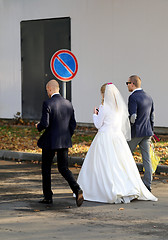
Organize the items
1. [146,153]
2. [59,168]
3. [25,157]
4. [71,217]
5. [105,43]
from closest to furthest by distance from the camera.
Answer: [71,217] < [59,168] < [146,153] < [25,157] < [105,43]

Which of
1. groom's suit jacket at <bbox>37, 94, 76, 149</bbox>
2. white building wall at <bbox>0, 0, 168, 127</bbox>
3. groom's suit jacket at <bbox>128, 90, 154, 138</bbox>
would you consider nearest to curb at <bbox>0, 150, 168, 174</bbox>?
groom's suit jacket at <bbox>128, 90, 154, 138</bbox>

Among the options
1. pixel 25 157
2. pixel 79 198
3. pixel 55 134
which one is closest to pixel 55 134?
pixel 55 134

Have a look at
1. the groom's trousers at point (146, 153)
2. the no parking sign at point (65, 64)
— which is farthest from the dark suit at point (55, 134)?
the no parking sign at point (65, 64)

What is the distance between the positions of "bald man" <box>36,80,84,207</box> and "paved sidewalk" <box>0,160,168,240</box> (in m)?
0.31

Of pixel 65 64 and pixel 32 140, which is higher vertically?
pixel 65 64

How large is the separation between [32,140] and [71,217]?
26.3ft

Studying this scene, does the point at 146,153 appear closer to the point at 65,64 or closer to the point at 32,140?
the point at 65,64

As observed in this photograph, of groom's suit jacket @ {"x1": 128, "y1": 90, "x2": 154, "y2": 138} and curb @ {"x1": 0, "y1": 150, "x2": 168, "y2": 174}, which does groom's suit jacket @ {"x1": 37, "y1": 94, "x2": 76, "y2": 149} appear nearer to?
groom's suit jacket @ {"x1": 128, "y1": 90, "x2": 154, "y2": 138}

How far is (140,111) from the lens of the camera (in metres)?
9.14

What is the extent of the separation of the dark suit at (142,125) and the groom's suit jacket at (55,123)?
136cm

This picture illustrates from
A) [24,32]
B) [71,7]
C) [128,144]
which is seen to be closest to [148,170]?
[128,144]

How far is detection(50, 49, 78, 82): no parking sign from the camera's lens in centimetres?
1338

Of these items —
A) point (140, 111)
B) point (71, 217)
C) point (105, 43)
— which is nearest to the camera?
point (71, 217)

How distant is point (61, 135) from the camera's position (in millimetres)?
8117
